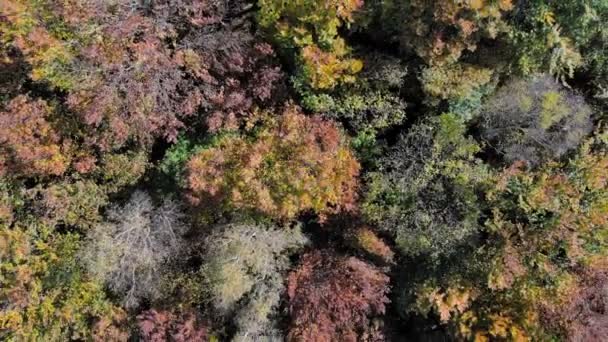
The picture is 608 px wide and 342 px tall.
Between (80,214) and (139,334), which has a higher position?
(80,214)

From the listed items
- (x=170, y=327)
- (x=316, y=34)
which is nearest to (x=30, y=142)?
(x=170, y=327)

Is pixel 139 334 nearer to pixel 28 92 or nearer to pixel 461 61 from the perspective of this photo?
pixel 28 92

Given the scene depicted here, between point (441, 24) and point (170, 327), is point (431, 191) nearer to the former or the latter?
point (441, 24)

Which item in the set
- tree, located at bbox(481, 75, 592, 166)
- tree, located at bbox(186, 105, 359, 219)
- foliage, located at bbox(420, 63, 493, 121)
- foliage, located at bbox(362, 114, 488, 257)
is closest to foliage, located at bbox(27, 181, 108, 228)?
tree, located at bbox(186, 105, 359, 219)

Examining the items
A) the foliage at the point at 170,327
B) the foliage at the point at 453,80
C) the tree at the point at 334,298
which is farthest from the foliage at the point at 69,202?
the foliage at the point at 453,80

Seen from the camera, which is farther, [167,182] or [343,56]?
[167,182]

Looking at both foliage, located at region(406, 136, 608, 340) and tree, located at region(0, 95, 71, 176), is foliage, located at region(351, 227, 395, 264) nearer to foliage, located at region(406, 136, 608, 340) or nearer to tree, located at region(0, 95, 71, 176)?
foliage, located at region(406, 136, 608, 340)

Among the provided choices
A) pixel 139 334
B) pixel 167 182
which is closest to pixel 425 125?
pixel 167 182

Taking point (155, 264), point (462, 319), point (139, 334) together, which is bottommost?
point (139, 334)
